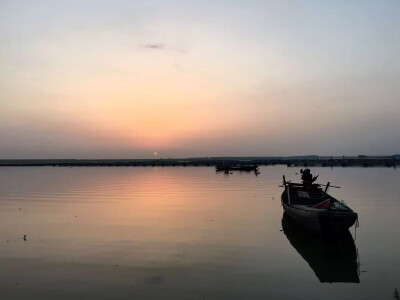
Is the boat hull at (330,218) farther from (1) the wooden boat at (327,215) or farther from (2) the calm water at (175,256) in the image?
(2) the calm water at (175,256)

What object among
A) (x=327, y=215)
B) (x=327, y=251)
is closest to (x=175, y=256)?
(x=327, y=251)

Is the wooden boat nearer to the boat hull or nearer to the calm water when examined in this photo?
the boat hull

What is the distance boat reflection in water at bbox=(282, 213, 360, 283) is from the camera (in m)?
12.7

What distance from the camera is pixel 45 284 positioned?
37.2 ft

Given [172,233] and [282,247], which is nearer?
[282,247]

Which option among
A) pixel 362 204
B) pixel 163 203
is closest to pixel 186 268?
pixel 163 203

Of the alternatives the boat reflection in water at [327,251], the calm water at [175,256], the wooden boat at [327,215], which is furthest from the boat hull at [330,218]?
the calm water at [175,256]

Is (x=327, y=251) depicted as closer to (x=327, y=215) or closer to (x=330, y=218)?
(x=330, y=218)

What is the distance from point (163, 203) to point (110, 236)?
1256 cm

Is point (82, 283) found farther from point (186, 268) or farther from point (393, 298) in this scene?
point (393, 298)

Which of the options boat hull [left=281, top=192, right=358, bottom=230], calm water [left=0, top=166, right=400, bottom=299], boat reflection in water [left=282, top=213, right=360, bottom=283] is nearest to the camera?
calm water [left=0, top=166, right=400, bottom=299]

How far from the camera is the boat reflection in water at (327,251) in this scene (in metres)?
12.7

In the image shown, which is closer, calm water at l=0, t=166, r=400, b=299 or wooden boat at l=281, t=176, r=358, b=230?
calm water at l=0, t=166, r=400, b=299

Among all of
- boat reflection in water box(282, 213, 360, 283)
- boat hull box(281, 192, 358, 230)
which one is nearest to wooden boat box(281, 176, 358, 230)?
boat hull box(281, 192, 358, 230)
